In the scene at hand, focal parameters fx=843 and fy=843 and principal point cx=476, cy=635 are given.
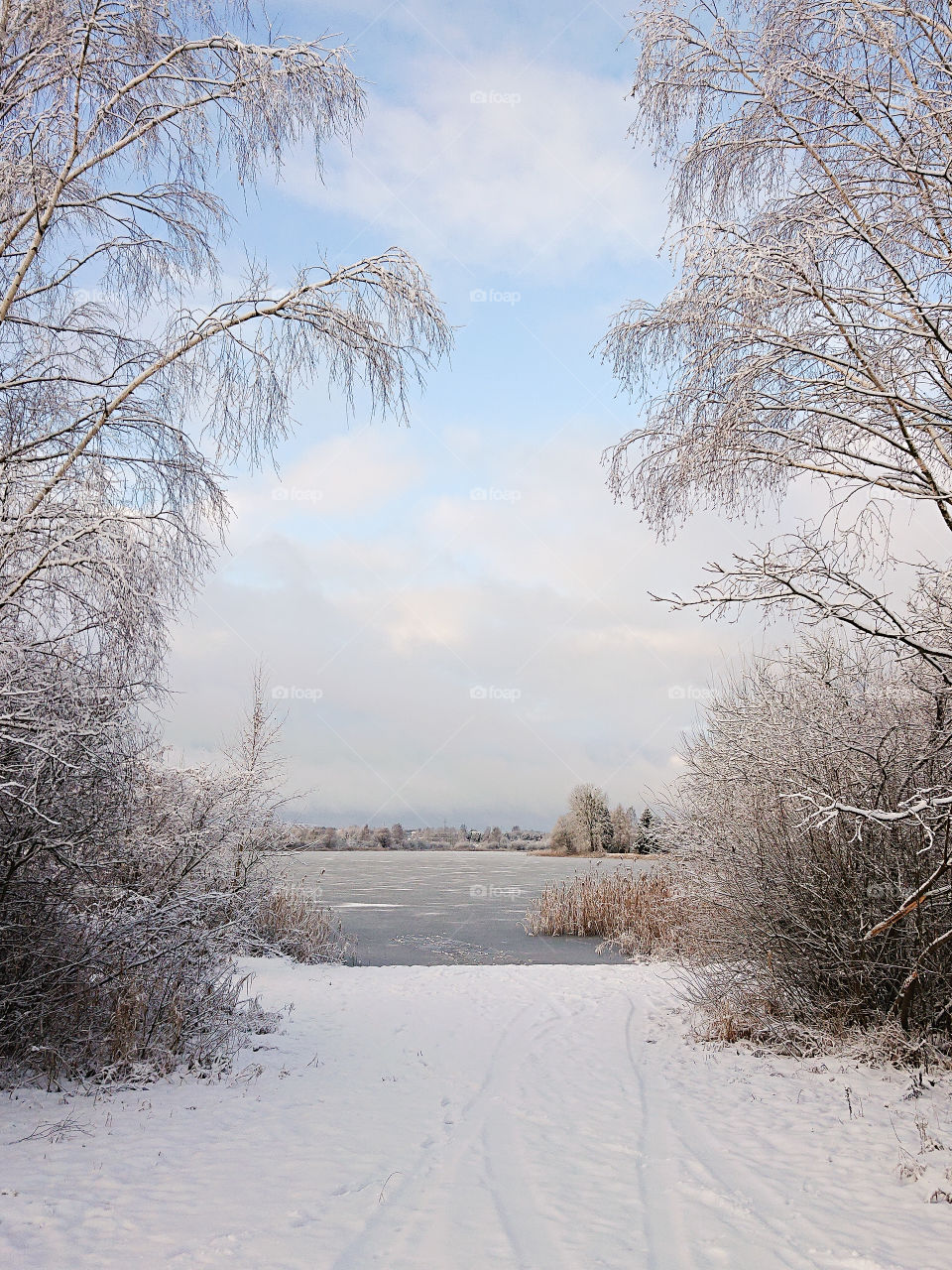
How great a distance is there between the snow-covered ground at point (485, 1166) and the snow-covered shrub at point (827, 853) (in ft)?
2.32

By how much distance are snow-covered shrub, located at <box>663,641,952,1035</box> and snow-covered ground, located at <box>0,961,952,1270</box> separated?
71 centimetres

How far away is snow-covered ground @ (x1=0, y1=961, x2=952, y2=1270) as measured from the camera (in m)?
3.63

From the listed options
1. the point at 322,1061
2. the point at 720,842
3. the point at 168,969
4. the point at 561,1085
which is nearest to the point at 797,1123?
the point at 561,1085

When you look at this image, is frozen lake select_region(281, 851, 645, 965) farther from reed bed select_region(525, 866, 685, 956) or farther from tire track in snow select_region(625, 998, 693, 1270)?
tire track in snow select_region(625, 998, 693, 1270)

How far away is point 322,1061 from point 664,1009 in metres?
4.68

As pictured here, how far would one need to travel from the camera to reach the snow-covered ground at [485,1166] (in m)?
3.63

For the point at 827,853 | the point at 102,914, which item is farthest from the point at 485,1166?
the point at 827,853

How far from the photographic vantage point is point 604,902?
19.4 m

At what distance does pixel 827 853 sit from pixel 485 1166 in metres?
3.78

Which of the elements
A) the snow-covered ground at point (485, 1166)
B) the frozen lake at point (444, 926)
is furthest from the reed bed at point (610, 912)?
the snow-covered ground at point (485, 1166)

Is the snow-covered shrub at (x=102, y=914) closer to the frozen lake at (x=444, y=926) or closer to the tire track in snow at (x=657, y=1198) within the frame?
the tire track in snow at (x=657, y=1198)

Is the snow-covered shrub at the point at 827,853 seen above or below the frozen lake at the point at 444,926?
above

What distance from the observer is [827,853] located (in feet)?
22.8

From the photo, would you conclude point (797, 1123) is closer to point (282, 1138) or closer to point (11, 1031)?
point (282, 1138)
